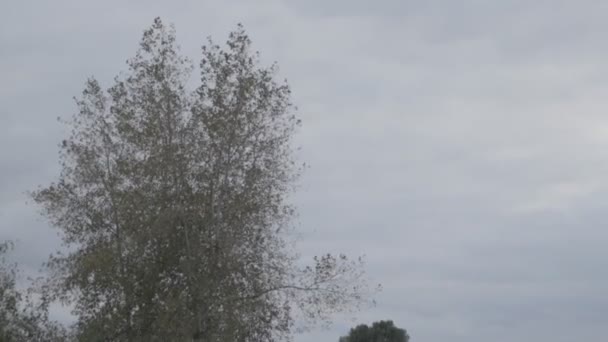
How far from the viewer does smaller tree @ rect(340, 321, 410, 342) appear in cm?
8731

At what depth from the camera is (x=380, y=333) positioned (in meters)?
87.5

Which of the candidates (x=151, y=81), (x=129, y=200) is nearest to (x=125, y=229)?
(x=129, y=200)

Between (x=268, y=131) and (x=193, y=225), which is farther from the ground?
(x=268, y=131)

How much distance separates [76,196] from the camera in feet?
118

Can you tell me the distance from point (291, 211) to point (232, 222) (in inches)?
79.3

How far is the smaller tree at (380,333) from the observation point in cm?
8731

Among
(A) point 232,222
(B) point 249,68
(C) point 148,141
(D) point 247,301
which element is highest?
(B) point 249,68

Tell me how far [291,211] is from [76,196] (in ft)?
26.1

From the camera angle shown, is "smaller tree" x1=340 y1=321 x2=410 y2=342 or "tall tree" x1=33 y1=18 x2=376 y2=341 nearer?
→ "tall tree" x1=33 y1=18 x2=376 y2=341

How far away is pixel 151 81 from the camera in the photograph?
35.6 m

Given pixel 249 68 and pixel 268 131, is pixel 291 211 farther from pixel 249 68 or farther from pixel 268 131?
pixel 249 68

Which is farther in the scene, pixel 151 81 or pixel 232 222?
pixel 151 81

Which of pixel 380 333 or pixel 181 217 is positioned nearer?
pixel 181 217

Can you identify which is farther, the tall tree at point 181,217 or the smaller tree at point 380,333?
the smaller tree at point 380,333
